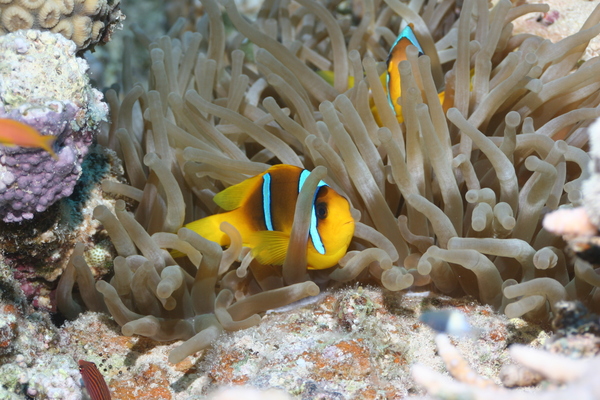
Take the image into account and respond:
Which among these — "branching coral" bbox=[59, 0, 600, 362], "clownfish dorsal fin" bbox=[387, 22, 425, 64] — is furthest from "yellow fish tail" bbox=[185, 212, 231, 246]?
"clownfish dorsal fin" bbox=[387, 22, 425, 64]

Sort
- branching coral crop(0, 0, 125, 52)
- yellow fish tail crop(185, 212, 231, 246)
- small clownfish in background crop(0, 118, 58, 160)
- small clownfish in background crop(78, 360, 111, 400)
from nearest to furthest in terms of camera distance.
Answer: small clownfish in background crop(0, 118, 58, 160) → small clownfish in background crop(78, 360, 111, 400) → branching coral crop(0, 0, 125, 52) → yellow fish tail crop(185, 212, 231, 246)

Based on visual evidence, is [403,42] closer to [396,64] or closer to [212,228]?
[396,64]

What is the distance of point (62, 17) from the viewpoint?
174cm

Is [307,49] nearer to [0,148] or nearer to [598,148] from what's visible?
[0,148]

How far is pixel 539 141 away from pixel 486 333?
66cm

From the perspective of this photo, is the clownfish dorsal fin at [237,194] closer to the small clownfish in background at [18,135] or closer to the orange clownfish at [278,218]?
the orange clownfish at [278,218]

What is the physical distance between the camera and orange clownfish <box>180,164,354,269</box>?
161cm

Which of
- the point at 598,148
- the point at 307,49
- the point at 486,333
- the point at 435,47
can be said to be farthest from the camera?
the point at 307,49

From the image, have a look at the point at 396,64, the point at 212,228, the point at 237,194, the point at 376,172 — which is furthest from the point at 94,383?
the point at 396,64

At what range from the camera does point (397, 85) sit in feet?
7.05

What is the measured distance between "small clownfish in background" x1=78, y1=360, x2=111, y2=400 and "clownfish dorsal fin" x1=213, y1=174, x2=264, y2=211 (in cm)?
67

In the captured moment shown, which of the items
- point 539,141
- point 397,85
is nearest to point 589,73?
point 539,141

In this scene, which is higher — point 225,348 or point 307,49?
point 307,49

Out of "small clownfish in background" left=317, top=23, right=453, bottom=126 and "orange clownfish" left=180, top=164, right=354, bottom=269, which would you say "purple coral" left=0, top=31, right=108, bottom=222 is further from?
"small clownfish in background" left=317, top=23, right=453, bottom=126
